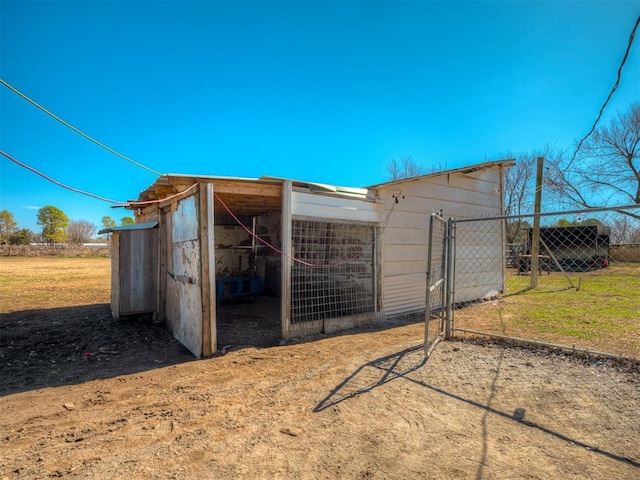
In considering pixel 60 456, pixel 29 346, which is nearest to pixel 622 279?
pixel 60 456

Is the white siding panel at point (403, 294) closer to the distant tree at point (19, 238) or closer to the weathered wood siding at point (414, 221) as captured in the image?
the weathered wood siding at point (414, 221)

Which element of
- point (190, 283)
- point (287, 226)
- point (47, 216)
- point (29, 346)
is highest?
point (47, 216)

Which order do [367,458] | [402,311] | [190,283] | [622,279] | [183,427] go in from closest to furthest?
[367,458] → [183,427] → [190,283] → [402,311] → [622,279]

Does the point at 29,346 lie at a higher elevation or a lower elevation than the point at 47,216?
lower

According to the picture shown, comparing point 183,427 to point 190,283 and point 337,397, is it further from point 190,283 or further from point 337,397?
point 190,283

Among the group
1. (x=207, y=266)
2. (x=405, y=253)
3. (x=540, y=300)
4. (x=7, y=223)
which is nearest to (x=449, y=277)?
(x=405, y=253)

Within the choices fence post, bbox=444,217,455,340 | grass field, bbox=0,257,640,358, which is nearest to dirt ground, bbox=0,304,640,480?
fence post, bbox=444,217,455,340

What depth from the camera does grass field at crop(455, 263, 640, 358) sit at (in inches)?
190

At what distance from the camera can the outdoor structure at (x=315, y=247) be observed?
15.7 feet

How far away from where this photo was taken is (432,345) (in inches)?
178

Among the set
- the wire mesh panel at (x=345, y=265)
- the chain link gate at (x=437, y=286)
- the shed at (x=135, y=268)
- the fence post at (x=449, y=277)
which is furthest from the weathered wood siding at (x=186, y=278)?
the fence post at (x=449, y=277)

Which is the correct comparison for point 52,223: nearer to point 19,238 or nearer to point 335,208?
point 19,238

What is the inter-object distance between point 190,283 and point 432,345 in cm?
352

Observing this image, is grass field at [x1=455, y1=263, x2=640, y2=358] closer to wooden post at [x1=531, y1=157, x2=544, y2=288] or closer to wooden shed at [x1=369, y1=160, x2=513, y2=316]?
wooden post at [x1=531, y1=157, x2=544, y2=288]
